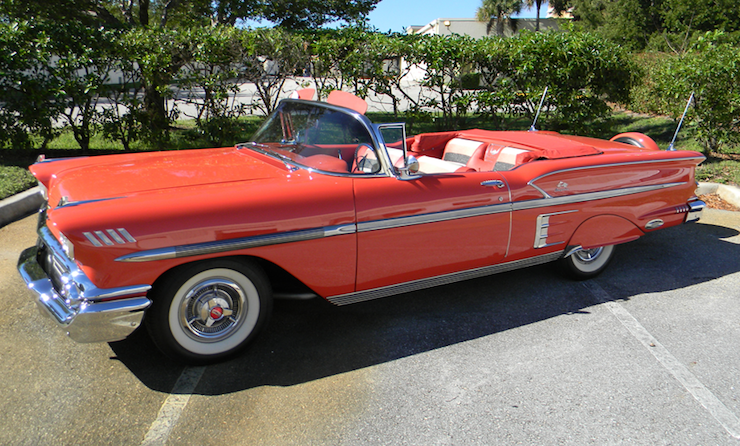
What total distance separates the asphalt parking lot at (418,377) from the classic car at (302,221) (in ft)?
0.99

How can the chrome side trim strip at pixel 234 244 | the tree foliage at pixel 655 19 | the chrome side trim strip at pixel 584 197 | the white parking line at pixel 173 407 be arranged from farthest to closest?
the tree foliage at pixel 655 19 < the chrome side trim strip at pixel 584 197 < the chrome side trim strip at pixel 234 244 < the white parking line at pixel 173 407

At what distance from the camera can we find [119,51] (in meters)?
6.99

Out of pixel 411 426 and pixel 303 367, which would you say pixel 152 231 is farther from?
pixel 411 426

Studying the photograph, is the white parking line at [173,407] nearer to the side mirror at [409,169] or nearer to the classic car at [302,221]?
the classic car at [302,221]

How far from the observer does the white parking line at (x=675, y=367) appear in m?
2.61

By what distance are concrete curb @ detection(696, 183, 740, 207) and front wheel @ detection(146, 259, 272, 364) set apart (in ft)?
19.1

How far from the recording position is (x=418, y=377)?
2.88 m

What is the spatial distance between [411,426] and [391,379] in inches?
15.5

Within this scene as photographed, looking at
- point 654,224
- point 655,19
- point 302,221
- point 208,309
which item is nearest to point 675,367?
point 654,224

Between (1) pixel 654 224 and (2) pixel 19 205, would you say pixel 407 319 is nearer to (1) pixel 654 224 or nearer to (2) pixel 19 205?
(1) pixel 654 224

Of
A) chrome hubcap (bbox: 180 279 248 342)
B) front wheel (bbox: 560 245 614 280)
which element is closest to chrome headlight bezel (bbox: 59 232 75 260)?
chrome hubcap (bbox: 180 279 248 342)

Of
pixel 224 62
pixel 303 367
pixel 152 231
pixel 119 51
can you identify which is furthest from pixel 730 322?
pixel 119 51

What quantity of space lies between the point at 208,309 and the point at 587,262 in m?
2.97

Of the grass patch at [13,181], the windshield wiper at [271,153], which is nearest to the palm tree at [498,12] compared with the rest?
the grass patch at [13,181]
